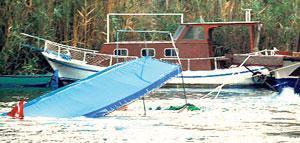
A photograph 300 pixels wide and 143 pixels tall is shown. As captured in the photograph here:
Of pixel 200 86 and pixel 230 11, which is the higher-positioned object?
pixel 230 11

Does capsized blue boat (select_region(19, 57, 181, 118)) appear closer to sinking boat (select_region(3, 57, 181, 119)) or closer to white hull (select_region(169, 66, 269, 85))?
sinking boat (select_region(3, 57, 181, 119))

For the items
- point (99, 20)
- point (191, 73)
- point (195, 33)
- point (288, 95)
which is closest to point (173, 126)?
point (288, 95)

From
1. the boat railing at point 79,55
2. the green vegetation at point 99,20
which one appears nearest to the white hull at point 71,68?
the boat railing at point 79,55

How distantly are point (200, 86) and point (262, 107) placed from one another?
396 inches

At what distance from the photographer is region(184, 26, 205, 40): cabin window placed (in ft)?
117

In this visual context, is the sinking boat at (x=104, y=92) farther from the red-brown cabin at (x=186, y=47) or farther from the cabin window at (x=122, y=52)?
the cabin window at (x=122, y=52)

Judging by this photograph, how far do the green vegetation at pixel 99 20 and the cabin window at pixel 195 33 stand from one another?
1.03m

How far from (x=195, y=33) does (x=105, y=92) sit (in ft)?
47.8

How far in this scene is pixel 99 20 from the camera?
124 feet

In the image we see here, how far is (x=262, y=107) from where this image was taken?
82.7 ft

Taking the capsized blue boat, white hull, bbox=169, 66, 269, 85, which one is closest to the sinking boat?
the capsized blue boat

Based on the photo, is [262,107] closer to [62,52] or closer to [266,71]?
[266,71]

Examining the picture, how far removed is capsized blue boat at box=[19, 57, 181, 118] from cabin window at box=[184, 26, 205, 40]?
12630 millimetres

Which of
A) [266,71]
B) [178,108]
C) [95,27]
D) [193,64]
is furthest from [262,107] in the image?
[95,27]
